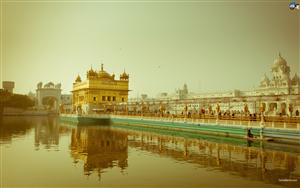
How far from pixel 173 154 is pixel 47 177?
334 inches

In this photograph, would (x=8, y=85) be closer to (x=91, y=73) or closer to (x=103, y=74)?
(x=103, y=74)

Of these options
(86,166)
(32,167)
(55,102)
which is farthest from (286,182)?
(55,102)

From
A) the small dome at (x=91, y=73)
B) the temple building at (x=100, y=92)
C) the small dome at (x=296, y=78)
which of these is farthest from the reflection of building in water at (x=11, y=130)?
the small dome at (x=296, y=78)

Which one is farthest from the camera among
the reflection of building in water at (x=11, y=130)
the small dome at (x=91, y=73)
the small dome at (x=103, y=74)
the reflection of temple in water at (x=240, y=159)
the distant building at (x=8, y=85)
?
the distant building at (x=8, y=85)

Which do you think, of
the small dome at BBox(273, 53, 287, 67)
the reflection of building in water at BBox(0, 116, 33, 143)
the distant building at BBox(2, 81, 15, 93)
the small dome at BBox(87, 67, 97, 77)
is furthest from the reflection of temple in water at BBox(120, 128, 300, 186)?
the distant building at BBox(2, 81, 15, 93)

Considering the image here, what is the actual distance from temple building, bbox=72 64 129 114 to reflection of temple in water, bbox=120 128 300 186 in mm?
40053

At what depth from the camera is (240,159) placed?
1806 centimetres

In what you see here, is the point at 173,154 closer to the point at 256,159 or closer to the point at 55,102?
the point at 256,159

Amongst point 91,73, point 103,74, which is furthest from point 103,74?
point 91,73

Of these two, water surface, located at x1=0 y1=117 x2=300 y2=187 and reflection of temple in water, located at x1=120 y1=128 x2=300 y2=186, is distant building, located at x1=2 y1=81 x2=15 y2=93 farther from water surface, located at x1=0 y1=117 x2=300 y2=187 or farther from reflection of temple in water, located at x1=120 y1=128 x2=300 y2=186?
reflection of temple in water, located at x1=120 y1=128 x2=300 y2=186

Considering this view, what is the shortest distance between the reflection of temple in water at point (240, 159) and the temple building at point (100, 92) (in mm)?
40053

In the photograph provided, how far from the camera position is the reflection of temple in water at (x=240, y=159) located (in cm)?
1438

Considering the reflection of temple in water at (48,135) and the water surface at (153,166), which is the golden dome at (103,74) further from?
the water surface at (153,166)

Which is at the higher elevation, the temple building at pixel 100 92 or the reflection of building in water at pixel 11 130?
the temple building at pixel 100 92
